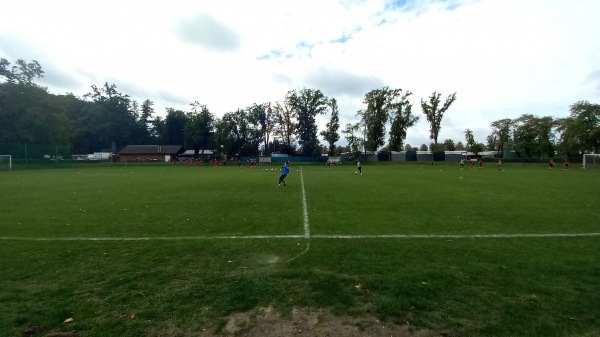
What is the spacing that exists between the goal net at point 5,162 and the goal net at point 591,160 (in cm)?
7088

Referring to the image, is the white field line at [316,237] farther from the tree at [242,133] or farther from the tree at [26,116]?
the tree at [242,133]

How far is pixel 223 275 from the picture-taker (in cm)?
521

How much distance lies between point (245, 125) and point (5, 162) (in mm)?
48563

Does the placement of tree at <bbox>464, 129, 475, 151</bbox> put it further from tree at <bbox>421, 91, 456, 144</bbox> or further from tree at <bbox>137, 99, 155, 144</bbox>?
tree at <bbox>137, 99, 155, 144</bbox>

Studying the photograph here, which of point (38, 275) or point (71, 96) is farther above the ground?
point (71, 96)

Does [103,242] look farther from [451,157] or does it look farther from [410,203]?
[451,157]

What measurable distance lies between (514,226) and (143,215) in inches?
414

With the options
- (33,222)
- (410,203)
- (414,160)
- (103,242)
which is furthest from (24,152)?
(414,160)

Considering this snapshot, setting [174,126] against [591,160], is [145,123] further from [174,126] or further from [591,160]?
[591,160]

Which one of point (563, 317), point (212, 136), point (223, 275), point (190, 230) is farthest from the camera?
point (212, 136)

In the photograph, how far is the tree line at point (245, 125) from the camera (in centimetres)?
5069

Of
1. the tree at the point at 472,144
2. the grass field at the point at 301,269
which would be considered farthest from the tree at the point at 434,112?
the grass field at the point at 301,269

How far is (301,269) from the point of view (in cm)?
542

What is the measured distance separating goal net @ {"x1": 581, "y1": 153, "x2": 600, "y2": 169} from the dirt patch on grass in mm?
54236
